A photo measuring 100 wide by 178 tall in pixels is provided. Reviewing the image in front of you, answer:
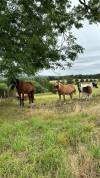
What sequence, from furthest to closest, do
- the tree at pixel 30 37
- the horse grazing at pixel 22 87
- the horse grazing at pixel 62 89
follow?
Answer: the horse grazing at pixel 62 89, the horse grazing at pixel 22 87, the tree at pixel 30 37

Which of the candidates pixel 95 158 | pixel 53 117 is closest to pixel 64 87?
pixel 53 117

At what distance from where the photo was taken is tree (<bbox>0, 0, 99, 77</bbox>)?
69.7 feet

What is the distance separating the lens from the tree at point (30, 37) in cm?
2125

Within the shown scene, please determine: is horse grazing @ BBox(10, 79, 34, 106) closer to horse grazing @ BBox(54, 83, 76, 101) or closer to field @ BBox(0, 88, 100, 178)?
horse grazing @ BBox(54, 83, 76, 101)

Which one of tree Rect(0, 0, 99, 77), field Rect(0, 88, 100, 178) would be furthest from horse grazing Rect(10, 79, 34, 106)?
field Rect(0, 88, 100, 178)

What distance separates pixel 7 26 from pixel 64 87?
14.9 meters

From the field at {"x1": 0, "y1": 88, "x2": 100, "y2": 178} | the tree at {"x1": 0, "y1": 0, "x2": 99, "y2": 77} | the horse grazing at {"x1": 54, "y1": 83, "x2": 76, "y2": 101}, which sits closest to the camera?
the field at {"x1": 0, "y1": 88, "x2": 100, "y2": 178}

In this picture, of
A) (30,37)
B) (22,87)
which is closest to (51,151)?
(30,37)

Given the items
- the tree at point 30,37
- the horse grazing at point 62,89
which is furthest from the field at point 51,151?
the horse grazing at point 62,89

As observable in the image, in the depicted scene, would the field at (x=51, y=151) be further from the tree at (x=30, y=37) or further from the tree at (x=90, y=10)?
the tree at (x=90, y=10)

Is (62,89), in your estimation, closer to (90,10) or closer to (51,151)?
(90,10)

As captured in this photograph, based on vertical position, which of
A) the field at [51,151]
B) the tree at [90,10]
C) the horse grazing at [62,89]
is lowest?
the field at [51,151]

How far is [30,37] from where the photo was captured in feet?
74.4

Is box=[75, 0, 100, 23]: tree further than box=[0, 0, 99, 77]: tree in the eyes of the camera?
Yes
